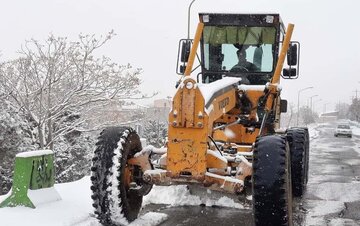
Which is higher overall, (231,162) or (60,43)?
(60,43)

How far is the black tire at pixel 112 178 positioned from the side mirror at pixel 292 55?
3.21 m

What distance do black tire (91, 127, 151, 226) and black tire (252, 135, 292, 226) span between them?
172cm

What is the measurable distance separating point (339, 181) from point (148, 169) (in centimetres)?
700

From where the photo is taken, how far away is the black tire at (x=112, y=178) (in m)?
5.95

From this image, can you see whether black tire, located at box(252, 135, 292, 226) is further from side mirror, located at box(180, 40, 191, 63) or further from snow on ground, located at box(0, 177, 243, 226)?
side mirror, located at box(180, 40, 191, 63)

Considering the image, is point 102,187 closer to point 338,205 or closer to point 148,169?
point 148,169

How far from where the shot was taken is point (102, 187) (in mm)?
5934

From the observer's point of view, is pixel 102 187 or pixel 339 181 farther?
pixel 339 181

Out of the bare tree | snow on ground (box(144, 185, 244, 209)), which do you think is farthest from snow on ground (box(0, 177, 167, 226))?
the bare tree

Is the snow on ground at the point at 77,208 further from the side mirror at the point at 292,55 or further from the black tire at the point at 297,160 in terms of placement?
the side mirror at the point at 292,55

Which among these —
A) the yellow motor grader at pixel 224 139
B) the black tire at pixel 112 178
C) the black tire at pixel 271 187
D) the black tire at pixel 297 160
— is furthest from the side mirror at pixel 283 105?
the black tire at pixel 271 187

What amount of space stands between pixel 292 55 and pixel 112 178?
3854mm

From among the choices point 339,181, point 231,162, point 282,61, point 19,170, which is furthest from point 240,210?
point 339,181

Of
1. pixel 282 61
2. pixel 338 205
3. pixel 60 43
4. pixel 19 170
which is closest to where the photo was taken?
pixel 19 170
